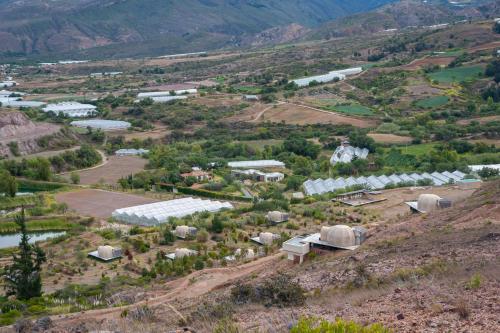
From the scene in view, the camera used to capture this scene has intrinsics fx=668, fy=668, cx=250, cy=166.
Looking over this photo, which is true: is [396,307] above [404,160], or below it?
above

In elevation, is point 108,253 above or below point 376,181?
above

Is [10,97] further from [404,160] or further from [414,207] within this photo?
[414,207]

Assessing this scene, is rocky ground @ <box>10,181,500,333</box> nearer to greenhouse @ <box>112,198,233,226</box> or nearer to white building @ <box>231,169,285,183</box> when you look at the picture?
greenhouse @ <box>112,198,233,226</box>

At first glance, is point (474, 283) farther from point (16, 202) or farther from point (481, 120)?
point (481, 120)

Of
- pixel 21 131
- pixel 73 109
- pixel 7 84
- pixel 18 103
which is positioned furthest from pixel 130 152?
pixel 7 84

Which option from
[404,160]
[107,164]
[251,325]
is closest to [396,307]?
[251,325]

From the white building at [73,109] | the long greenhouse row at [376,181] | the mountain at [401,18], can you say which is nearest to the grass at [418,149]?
the long greenhouse row at [376,181]
